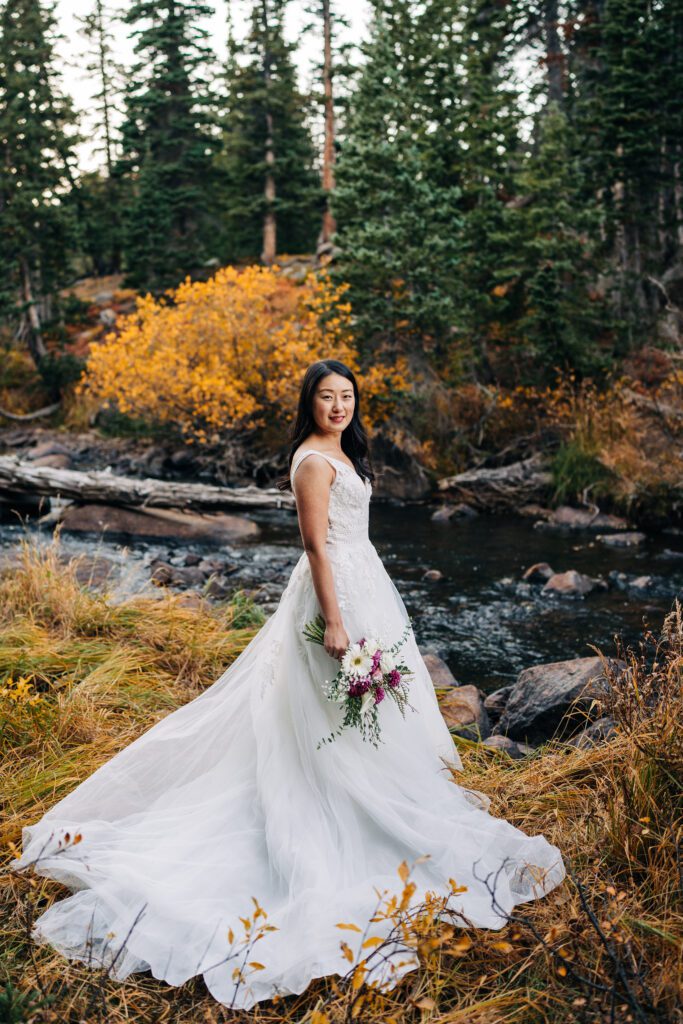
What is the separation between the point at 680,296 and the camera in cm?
1692

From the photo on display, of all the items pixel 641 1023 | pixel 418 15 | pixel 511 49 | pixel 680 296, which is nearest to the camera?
pixel 641 1023

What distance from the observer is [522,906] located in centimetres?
286

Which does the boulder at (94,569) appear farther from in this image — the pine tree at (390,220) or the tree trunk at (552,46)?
the tree trunk at (552,46)

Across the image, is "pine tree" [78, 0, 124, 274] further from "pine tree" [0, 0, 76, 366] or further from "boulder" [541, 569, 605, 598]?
"boulder" [541, 569, 605, 598]

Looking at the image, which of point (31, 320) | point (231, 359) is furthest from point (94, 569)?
point (31, 320)

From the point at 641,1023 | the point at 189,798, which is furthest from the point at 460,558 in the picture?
the point at 641,1023

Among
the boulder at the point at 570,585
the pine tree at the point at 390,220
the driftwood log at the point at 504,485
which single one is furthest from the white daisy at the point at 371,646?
the pine tree at the point at 390,220

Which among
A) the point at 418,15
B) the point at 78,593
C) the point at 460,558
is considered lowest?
the point at 460,558

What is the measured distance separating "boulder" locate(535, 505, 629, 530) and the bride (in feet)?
30.8

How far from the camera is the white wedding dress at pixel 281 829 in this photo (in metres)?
2.69

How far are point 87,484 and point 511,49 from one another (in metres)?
19.9

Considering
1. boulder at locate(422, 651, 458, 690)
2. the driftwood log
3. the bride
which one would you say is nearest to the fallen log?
the driftwood log

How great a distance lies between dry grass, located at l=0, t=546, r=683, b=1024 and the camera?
2.34 metres

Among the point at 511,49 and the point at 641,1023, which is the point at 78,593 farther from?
the point at 511,49
